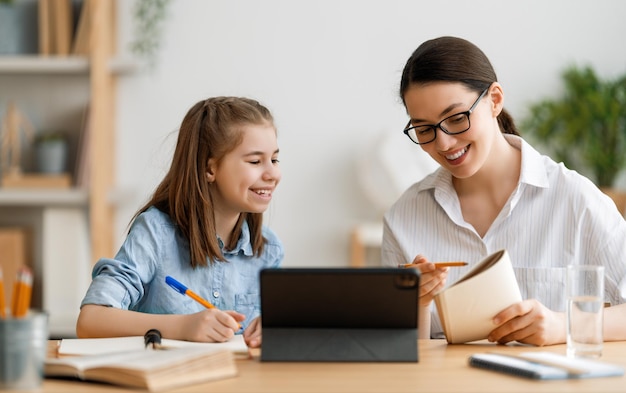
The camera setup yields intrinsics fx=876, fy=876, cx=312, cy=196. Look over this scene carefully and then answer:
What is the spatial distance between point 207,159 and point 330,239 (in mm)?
2041

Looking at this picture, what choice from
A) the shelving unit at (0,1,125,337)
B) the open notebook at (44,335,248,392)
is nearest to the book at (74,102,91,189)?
the shelving unit at (0,1,125,337)

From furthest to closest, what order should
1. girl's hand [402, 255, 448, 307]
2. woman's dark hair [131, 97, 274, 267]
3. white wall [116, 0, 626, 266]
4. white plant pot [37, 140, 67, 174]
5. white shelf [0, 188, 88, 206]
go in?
white wall [116, 0, 626, 266] → white plant pot [37, 140, 67, 174] → white shelf [0, 188, 88, 206] → woman's dark hair [131, 97, 274, 267] → girl's hand [402, 255, 448, 307]

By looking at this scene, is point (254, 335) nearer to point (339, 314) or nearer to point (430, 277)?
point (339, 314)

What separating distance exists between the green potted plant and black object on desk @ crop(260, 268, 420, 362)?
2588mm

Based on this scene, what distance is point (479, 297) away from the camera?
144 centimetres

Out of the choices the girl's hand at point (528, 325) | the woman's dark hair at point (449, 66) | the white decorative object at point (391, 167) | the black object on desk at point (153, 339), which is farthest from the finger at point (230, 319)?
the white decorative object at point (391, 167)

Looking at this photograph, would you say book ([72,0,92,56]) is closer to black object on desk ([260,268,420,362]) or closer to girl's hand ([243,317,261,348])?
girl's hand ([243,317,261,348])

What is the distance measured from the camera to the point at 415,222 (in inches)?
79.6

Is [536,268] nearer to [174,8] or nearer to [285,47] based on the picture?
[285,47]

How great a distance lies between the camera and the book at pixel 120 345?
1404 mm

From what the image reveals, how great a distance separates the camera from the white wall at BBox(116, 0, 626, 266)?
3.92m

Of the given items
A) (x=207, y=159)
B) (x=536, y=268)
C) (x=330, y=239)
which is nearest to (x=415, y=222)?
(x=536, y=268)

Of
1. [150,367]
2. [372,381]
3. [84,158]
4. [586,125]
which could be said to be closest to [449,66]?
[372,381]

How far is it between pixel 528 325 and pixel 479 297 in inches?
4.4
